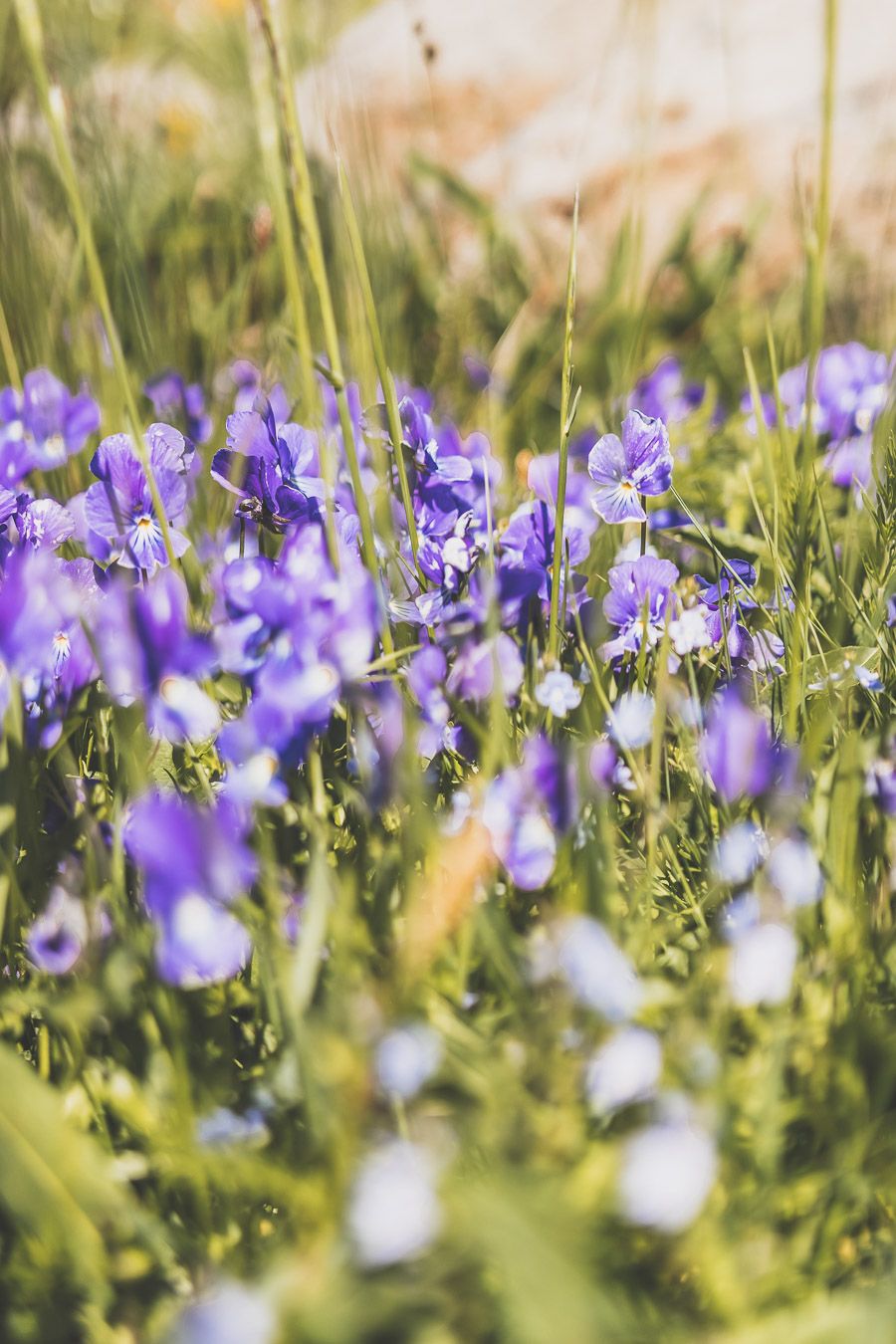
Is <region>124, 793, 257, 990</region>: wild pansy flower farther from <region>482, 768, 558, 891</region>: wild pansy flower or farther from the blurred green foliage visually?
<region>482, 768, 558, 891</region>: wild pansy flower

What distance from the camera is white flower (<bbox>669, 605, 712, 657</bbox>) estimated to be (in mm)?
1210

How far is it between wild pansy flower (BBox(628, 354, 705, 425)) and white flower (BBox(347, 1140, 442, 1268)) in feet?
5.15

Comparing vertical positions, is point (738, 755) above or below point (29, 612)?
below

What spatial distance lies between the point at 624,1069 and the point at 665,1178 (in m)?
0.08

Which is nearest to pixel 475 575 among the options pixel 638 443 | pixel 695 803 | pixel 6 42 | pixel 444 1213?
pixel 638 443

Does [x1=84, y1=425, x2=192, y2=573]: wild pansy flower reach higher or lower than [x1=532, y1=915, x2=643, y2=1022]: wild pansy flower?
higher

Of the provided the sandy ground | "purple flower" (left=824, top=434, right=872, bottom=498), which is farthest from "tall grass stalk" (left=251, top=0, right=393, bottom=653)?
the sandy ground

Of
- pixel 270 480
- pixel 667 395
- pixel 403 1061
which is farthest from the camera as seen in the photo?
pixel 667 395

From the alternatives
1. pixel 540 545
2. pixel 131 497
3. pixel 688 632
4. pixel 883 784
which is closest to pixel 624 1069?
pixel 883 784

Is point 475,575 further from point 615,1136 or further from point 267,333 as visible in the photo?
point 267,333

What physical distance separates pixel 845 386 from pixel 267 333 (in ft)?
4.44

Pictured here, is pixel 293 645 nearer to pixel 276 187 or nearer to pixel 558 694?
pixel 558 694

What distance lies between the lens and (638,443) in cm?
121

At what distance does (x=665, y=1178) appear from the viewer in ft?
2.21
